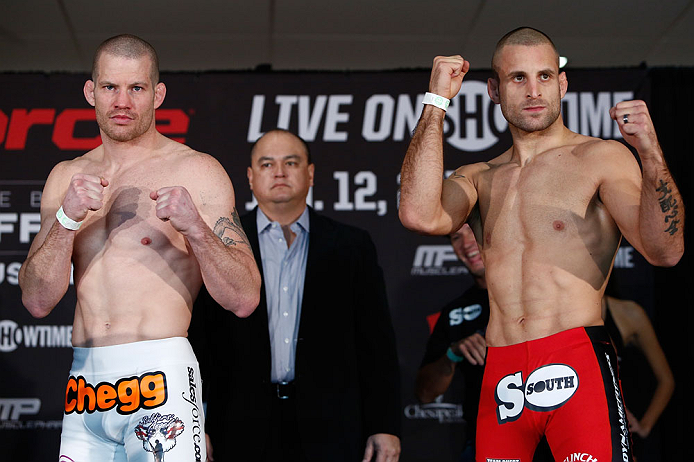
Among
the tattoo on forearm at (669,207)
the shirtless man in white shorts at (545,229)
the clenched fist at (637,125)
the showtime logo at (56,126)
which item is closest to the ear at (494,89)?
the shirtless man in white shorts at (545,229)

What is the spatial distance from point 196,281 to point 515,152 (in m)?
1.10

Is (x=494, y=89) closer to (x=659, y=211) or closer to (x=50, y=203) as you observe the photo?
(x=659, y=211)

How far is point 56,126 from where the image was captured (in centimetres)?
430

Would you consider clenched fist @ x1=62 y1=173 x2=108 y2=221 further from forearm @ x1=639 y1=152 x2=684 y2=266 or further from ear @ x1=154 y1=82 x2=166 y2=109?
forearm @ x1=639 y1=152 x2=684 y2=266

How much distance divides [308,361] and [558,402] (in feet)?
3.91

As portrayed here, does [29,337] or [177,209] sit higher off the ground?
[177,209]

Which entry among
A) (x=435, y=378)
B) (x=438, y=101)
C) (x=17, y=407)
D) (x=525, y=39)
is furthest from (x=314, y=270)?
(x=17, y=407)

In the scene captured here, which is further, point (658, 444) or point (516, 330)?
point (658, 444)

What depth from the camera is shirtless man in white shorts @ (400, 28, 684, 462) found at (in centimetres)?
208

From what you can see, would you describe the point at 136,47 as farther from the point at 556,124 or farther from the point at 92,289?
the point at 556,124

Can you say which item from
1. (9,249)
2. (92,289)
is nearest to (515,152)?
(92,289)

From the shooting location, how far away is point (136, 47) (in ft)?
7.85

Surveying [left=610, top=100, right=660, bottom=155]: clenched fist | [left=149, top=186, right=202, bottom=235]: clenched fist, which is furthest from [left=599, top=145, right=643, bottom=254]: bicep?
[left=149, top=186, right=202, bottom=235]: clenched fist

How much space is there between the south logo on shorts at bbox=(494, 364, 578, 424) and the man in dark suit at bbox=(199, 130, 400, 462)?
871mm
